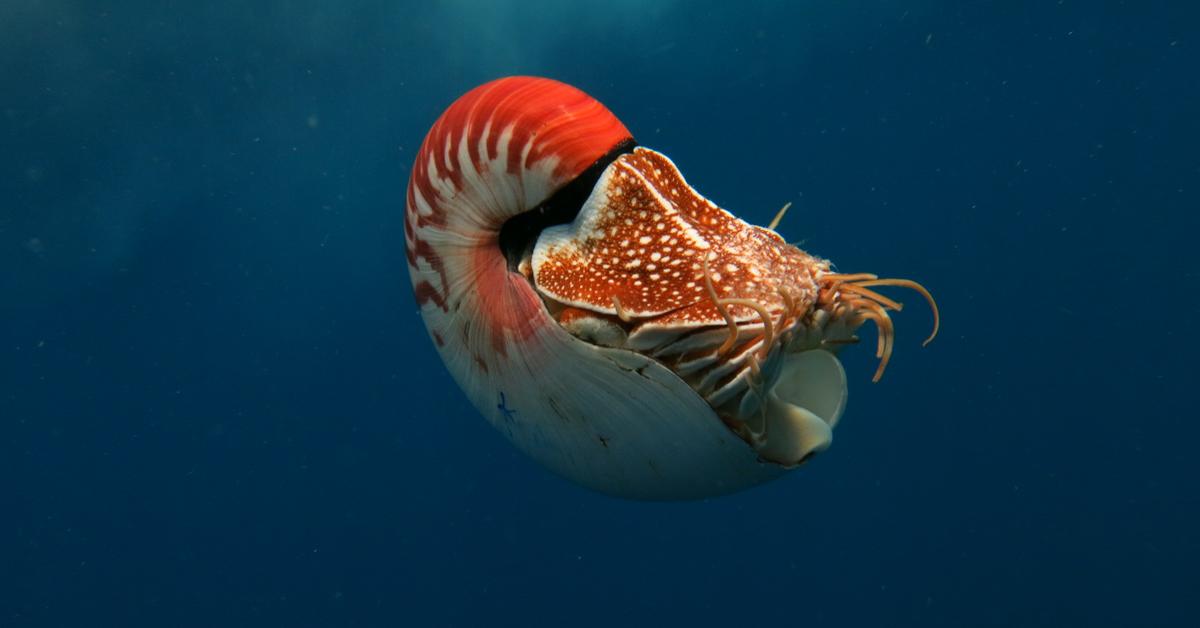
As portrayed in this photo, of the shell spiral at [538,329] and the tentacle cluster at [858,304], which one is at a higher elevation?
the tentacle cluster at [858,304]

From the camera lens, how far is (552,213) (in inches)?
87.7

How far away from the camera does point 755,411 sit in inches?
76.3

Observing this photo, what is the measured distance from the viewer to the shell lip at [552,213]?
2160 millimetres

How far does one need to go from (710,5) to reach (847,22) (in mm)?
1519

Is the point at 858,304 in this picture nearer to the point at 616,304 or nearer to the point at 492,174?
the point at 616,304

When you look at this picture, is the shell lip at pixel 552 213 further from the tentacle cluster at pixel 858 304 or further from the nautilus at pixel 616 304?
the tentacle cluster at pixel 858 304

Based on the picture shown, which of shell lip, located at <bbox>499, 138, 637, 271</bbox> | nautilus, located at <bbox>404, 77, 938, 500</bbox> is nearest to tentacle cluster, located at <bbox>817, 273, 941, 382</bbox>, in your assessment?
nautilus, located at <bbox>404, 77, 938, 500</bbox>

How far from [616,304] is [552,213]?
17.5 inches

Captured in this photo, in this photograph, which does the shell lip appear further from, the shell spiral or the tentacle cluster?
the tentacle cluster

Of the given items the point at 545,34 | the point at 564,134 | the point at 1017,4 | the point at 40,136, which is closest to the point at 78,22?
the point at 40,136

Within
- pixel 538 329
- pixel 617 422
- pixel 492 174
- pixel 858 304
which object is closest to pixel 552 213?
pixel 492 174

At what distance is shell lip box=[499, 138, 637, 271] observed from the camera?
2.16 metres

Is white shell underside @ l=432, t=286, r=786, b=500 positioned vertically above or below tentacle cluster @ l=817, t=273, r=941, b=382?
below

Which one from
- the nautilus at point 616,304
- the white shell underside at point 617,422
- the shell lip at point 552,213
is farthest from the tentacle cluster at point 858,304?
the shell lip at point 552,213
